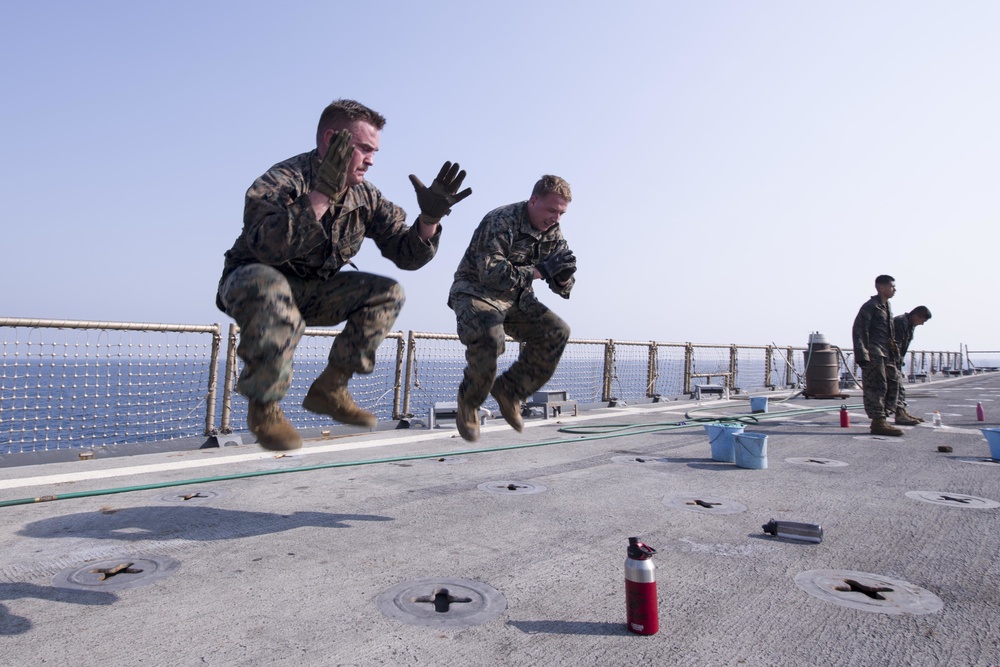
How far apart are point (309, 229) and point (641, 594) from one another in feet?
6.30

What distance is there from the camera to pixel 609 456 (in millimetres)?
5715

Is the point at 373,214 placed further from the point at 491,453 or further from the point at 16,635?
the point at 491,453

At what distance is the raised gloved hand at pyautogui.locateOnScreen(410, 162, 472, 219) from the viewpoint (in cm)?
298

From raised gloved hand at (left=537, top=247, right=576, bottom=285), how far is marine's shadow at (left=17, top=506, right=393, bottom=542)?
1.84 m

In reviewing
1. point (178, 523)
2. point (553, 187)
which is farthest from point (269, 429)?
point (553, 187)

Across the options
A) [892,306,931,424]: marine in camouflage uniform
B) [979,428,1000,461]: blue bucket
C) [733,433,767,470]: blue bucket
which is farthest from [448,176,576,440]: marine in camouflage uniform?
[892,306,931,424]: marine in camouflage uniform

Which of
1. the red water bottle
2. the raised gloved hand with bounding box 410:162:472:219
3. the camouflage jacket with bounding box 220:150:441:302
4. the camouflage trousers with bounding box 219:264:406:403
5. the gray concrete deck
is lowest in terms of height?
the gray concrete deck

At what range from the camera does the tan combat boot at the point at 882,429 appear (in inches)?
296

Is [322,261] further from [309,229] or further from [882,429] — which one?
[882,429]

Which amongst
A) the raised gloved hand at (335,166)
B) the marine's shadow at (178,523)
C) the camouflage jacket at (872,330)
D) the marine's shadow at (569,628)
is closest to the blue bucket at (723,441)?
the marine's shadow at (178,523)

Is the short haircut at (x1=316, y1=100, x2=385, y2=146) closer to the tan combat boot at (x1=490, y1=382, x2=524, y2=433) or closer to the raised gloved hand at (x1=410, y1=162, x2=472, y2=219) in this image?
the raised gloved hand at (x1=410, y1=162, x2=472, y2=219)

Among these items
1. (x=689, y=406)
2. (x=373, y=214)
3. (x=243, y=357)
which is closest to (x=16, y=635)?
(x=243, y=357)

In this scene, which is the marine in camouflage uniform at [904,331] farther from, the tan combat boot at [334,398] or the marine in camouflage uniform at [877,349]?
the tan combat boot at [334,398]

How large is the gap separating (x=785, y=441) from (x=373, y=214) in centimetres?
607
